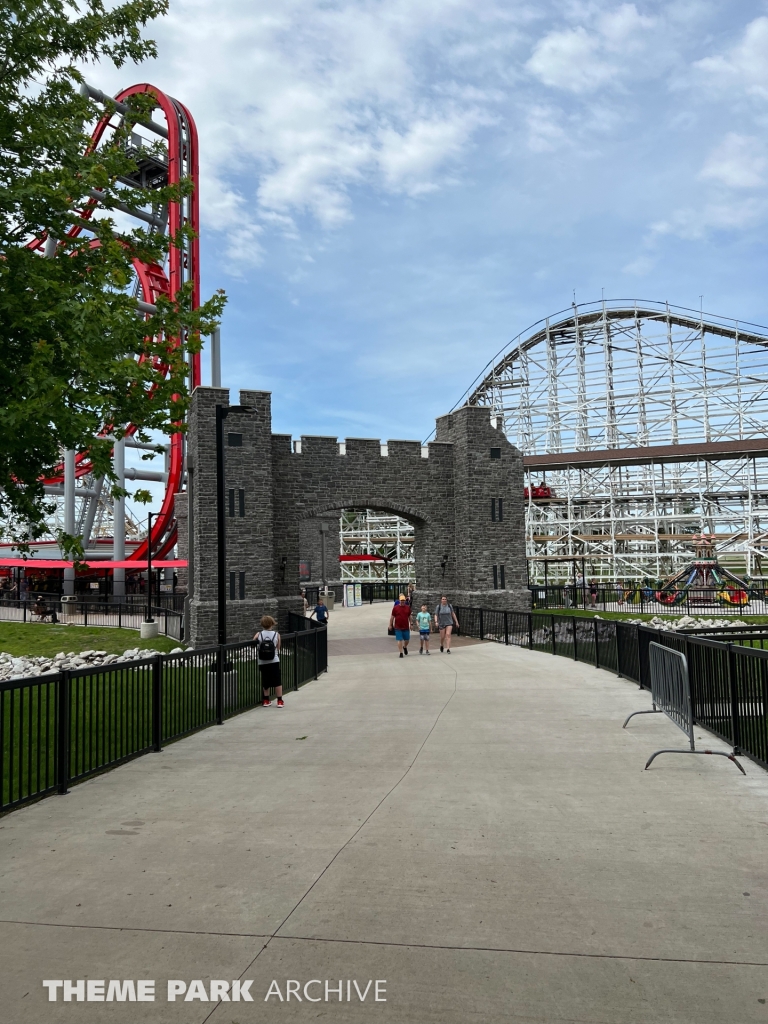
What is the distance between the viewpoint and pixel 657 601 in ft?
96.3

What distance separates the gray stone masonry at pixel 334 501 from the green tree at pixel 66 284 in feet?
39.7

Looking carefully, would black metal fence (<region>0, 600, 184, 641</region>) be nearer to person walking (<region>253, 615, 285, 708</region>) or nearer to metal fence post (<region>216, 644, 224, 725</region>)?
person walking (<region>253, 615, 285, 708</region>)

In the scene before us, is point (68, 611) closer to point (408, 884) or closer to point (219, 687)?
point (219, 687)

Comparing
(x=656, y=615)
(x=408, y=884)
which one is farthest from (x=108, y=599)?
(x=408, y=884)

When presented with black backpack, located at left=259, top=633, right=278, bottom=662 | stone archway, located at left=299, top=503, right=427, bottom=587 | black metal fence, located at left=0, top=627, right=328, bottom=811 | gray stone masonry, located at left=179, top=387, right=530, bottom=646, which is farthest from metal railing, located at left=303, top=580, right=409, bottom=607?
black metal fence, located at left=0, top=627, right=328, bottom=811

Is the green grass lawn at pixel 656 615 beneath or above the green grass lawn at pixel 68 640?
above

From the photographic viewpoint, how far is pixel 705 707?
859cm

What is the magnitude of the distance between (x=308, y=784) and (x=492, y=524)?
20287 millimetres

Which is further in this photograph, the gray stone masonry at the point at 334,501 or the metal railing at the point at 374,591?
the metal railing at the point at 374,591

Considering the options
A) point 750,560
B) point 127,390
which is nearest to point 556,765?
point 127,390

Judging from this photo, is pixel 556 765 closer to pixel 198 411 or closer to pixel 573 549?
pixel 198 411

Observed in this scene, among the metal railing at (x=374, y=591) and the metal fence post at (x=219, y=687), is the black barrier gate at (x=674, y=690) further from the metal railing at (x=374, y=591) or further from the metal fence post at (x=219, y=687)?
the metal railing at (x=374, y=591)

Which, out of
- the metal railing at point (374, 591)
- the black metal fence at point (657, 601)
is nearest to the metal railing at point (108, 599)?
the metal railing at point (374, 591)

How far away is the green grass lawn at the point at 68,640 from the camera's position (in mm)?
24328
